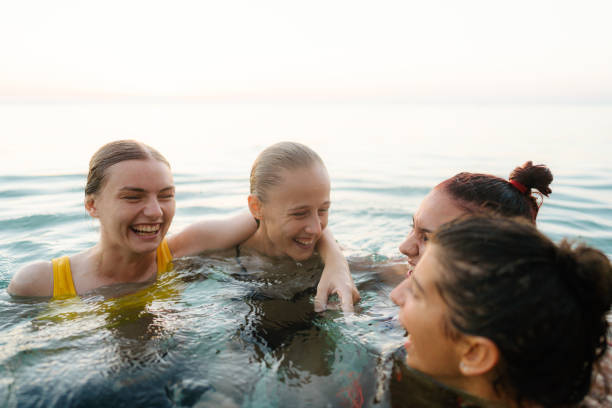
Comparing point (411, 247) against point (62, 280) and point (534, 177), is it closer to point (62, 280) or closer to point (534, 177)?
point (534, 177)

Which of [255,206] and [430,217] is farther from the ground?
[430,217]

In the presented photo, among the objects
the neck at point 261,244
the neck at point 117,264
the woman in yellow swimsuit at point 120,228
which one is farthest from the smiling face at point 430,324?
the neck at point 117,264

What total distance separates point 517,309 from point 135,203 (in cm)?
272

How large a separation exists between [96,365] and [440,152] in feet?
46.3

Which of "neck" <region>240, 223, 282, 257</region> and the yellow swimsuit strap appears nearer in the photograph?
the yellow swimsuit strap

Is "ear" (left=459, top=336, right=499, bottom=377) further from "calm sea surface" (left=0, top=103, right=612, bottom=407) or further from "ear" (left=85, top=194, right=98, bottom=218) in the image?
Answer: "ear" (left=85, top=194, right=98, bottom=218)

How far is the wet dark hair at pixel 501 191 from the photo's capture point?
2871 mm

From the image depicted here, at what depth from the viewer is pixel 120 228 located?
11.6 ft

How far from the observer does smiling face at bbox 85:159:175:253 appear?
347cm

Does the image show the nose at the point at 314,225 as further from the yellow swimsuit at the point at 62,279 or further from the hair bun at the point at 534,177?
the yellow swimsuit at the point at 62,279

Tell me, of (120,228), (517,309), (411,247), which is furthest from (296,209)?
(517,309)

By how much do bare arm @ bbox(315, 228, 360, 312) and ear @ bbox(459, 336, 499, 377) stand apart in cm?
153

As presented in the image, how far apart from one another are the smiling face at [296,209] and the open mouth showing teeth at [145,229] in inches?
35.5

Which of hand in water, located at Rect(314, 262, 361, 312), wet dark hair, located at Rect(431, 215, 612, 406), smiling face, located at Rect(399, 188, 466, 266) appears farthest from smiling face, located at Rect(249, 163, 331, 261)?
wet dark hair, located at Rect(431, 215, 612, 406)
